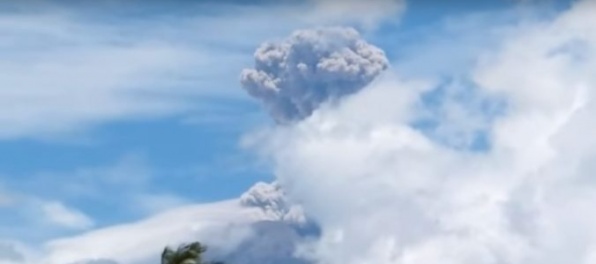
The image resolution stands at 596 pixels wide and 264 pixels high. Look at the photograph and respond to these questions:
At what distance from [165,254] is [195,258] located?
173 centimetres

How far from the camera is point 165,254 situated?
73188mm

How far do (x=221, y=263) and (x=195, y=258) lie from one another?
216 cm

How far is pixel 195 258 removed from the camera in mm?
72438

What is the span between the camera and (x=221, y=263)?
74188 millimetres

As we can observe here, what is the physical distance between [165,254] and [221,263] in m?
2.97
